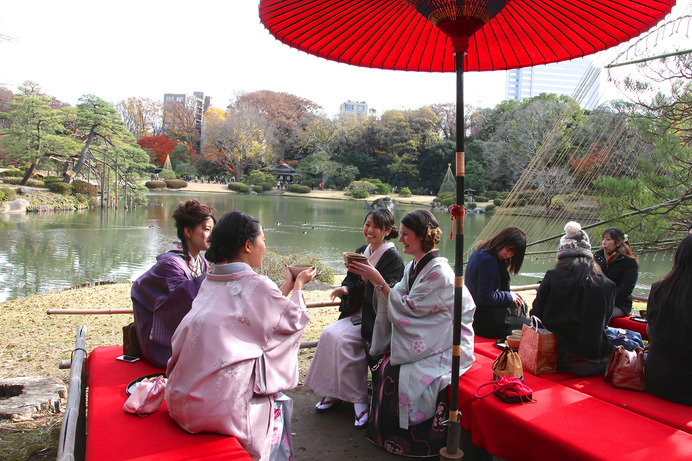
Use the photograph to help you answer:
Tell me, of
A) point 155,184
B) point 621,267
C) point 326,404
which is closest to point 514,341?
point 326,404

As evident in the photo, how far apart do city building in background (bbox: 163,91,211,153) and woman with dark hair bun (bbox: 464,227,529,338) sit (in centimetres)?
4905

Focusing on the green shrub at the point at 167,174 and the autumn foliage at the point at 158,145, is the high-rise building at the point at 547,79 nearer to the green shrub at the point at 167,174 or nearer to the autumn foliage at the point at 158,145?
the green shrub at the point at 167,174

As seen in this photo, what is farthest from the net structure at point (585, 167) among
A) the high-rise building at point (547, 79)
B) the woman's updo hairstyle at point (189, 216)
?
the high-rise building at point (547, 79)

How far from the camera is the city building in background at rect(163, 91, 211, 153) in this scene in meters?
50.5

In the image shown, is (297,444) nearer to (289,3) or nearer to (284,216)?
(289,3)

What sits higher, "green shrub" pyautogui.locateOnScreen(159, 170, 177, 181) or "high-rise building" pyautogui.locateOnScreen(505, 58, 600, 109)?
"high-rise building" pyautogui.locateOnScreen(505, 58, 600, 109)

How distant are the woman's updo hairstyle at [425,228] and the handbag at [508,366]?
660mm

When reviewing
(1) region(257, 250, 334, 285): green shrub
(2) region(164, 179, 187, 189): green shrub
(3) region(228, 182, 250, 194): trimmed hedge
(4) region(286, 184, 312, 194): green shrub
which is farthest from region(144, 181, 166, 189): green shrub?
(1) region(257, 250, 334, 285): green shrub

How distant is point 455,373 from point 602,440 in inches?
25.4

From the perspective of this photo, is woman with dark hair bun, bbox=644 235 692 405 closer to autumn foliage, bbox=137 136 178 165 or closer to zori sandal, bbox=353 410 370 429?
zori sandal, bbox=353 410 370 429

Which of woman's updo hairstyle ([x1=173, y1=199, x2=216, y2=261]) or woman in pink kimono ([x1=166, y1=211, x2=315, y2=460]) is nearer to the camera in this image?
woman in pink kimono ([x1=166, y1=211, x2=315, y2=460])

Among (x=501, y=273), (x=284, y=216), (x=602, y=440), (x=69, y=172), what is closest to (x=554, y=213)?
(x=501, y=273)

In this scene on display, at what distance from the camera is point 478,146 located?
111 feet

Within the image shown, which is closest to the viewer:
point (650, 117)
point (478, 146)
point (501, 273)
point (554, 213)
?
point (501, 273)
